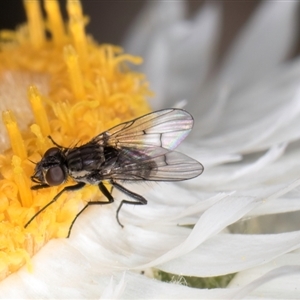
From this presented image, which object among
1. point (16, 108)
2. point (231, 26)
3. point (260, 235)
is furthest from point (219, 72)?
point (260, 235)


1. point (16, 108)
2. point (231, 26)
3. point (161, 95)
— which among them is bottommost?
point (16, 108)

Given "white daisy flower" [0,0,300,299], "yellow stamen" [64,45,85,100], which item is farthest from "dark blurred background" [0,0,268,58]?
"yellow stamen" [64,45,85,100]

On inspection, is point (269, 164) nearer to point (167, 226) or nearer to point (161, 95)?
point (167, 226)

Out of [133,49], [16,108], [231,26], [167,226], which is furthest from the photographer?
[231,26]

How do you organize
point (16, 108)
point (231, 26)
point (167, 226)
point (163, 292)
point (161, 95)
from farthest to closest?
1. point (231, 26)
2. point (161, 95)
3. point (16, 108)
4. point (167, 226)
5. point (163, 292)

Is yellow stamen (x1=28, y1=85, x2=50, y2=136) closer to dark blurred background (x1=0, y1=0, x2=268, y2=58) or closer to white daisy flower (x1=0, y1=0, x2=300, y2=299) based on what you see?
white daisy flower (x1=0, y1=0, x2=300, y2=299)

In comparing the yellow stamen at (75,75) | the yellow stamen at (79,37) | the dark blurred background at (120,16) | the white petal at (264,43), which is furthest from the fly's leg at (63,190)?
the dark blurred background at (120,16)

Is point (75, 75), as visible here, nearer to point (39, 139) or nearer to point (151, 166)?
point (39, 139)

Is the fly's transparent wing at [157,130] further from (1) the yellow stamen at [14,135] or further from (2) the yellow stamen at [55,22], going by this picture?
(2) the yellow stamen at [55,22]
